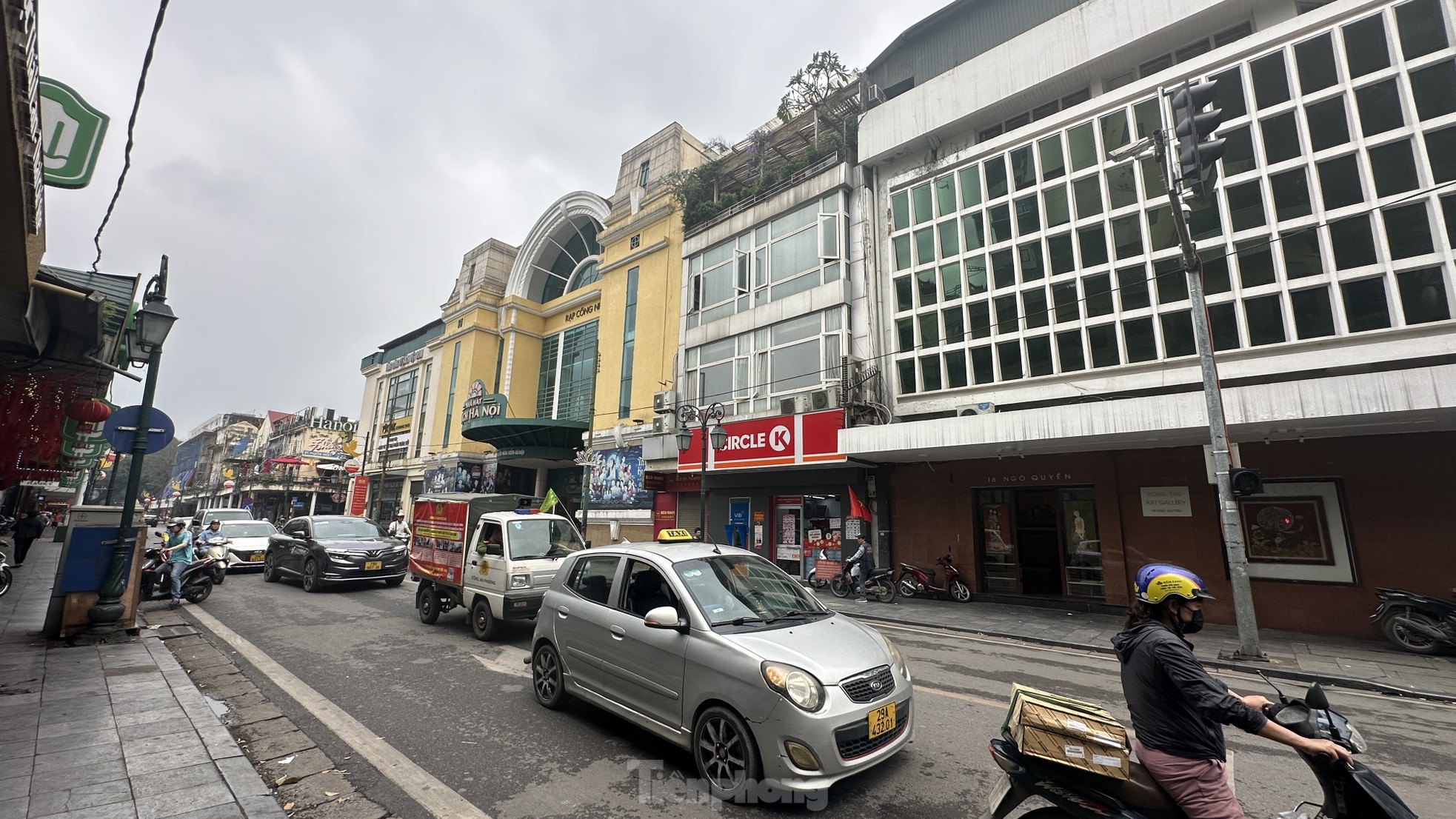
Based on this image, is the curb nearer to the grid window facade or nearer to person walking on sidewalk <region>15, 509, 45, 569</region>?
the grid window facade

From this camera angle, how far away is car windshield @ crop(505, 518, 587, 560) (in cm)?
923

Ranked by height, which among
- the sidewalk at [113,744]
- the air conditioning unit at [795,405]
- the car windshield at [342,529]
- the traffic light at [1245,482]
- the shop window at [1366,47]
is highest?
the shop window at [1366,47]

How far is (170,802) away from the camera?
3588 millimetres

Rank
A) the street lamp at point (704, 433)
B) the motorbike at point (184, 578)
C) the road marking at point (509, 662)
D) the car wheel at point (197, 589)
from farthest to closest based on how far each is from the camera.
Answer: the street lamp at point (704, 433) < the car wheel at point (197, 589) < the motorbike at point (184, 578) < the road marking at point (509, 662)

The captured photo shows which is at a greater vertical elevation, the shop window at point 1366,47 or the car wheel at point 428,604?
the shop window at point 1366,47

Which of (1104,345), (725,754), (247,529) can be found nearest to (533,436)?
(247,529)

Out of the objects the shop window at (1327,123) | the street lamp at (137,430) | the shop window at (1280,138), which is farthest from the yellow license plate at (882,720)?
the shop window at (1327,123)

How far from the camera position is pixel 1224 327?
1192 centimetres

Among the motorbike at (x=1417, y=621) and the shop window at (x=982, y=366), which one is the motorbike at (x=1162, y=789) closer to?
the motorbike at (x=1417, y=621)

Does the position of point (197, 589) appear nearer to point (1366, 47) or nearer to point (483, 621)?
point (483, 621)

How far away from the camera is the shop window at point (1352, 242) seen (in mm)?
10734

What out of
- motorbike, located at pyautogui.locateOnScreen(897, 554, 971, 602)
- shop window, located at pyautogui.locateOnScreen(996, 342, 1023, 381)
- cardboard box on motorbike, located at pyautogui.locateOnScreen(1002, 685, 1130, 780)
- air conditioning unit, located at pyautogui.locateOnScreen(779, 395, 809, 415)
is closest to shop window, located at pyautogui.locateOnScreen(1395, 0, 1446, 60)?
shop window, located at pyautogui.locateOnScreen(996, 342, 1023, 381)

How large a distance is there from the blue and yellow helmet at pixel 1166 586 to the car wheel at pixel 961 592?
1255 cm

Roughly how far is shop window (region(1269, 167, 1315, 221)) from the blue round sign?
66.0 feet
